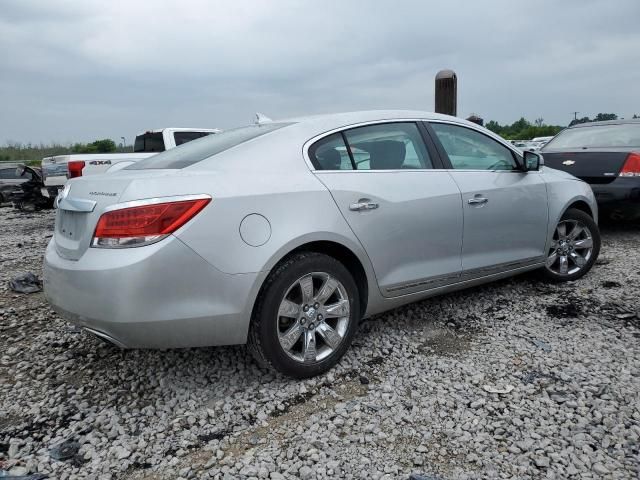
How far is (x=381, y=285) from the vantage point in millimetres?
3141

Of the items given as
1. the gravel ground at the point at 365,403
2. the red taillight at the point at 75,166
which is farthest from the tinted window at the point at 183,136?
the gravel ground at the point at 365,403

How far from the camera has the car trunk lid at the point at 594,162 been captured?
6016 millimetres

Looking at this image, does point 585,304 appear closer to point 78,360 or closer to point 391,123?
point 391,123

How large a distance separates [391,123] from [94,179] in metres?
1.92

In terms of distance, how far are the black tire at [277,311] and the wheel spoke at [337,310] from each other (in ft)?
0.29

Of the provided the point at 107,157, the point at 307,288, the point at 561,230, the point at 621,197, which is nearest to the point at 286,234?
the point at 307,288

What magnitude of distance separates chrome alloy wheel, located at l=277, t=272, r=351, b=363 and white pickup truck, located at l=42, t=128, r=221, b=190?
6.52m

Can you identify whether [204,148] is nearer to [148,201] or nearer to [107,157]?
[148,201]

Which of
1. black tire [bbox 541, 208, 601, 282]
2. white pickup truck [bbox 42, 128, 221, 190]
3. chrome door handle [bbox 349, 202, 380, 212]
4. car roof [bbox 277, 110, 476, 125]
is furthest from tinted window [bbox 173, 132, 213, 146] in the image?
chrome door handle [bbox 349, 202, 380, 212]

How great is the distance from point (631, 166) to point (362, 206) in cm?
453

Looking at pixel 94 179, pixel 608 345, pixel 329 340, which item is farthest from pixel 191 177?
pixel 608 345

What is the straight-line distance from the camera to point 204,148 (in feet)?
10.3

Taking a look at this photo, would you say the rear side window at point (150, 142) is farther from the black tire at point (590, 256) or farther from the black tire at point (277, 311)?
the black tire at point (277, 311)

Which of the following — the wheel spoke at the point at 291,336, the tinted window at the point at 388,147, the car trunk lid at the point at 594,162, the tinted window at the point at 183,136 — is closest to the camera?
the wheel spoke at the point at 291,336
